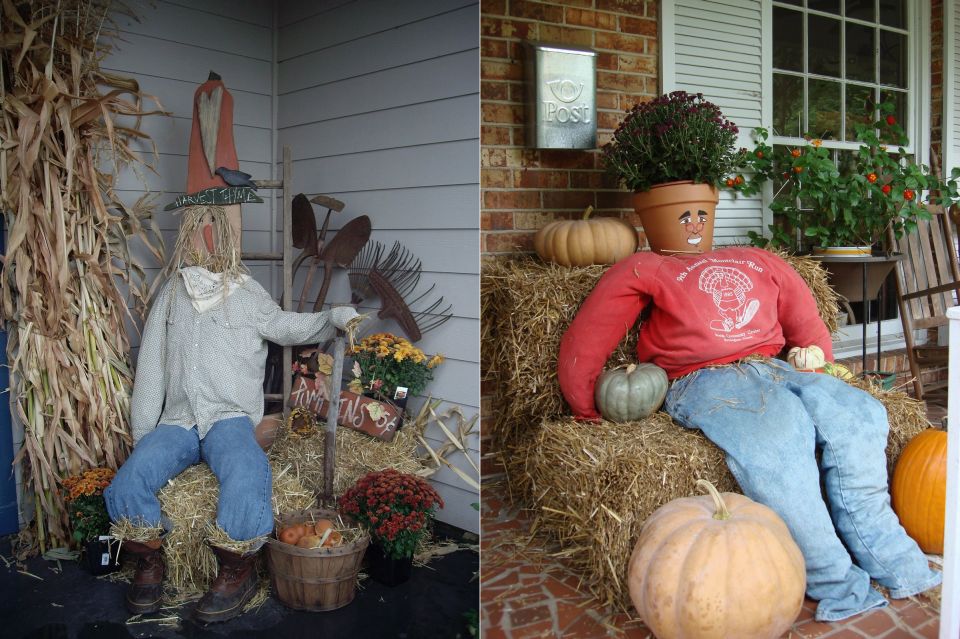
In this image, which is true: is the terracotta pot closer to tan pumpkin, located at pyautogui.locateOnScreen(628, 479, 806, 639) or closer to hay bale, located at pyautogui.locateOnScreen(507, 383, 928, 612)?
hay bale, located at pyautogui.locateOnScreen(507, 383, 928, 612)

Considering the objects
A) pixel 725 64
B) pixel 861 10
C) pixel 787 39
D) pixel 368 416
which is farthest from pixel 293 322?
pixel 861 10

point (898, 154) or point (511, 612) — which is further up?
point (898, 154)

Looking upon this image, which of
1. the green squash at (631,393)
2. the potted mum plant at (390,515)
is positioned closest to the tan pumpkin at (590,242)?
the green squash at (631,393)

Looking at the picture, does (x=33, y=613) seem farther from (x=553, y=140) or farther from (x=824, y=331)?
(x=824, y=331)

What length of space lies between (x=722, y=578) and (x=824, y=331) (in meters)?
1.32

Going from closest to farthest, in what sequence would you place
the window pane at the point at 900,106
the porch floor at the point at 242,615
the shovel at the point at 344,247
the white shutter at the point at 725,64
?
the porch floor at the point at 242,615 → the shovel at the point at 344,247 → the white shutter at the point at 725,64 → the window pane at the point at 900,106

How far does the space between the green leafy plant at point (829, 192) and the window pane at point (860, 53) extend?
0.41 m

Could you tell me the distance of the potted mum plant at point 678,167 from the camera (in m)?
2.95

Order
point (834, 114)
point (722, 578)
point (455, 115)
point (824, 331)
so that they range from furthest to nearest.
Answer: point (834, 114)
point (824, 331)
point (455, 115)
point (722, 578)

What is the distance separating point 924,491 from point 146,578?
87.3 inches

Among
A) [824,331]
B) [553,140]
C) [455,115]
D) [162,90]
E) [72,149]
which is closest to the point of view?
[72,149]

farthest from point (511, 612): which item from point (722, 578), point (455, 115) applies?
point (455, 115)

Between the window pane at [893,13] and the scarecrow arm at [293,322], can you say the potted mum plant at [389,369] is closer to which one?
the scarecrow arm at [293,322]

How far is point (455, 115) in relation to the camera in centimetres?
228
